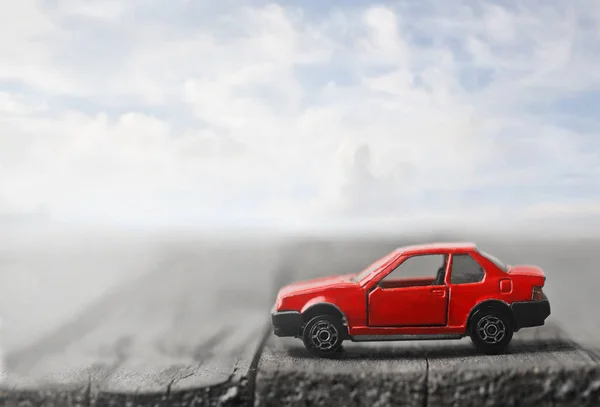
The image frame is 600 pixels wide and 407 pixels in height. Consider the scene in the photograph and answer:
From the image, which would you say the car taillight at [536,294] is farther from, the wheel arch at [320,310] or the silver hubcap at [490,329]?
the wheel arch at [320,310]

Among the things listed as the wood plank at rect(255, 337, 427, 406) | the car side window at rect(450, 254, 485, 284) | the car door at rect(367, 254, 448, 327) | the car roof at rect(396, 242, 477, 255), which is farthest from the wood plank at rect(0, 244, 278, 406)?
the car side window at rect(450, 254, 485, 284)

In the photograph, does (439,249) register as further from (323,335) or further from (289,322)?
(289,322)

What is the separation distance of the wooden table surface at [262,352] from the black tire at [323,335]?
2.9 inches

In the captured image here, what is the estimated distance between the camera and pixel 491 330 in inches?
118

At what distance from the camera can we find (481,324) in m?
3.01

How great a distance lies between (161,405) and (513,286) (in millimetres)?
1787

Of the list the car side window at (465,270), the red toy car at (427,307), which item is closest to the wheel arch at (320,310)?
the red toy car at (427,307)

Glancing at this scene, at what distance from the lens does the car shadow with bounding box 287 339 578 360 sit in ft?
10.2

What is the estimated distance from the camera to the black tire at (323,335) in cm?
305

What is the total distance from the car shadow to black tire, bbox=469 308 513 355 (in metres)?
0.08

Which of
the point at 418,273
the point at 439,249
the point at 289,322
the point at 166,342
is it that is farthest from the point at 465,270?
the point at 166,342

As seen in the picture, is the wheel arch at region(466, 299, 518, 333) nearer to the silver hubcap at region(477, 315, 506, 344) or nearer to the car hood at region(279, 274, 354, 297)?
the silver hubcap at region(477, 315, 506, 344)

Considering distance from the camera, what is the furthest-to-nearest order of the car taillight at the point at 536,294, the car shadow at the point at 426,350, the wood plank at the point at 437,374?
the car shadow at the point at 426,350 → the car taillight at the point at 536,294 → the wood plank at the point at 437,374

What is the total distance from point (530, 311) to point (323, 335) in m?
0.99
